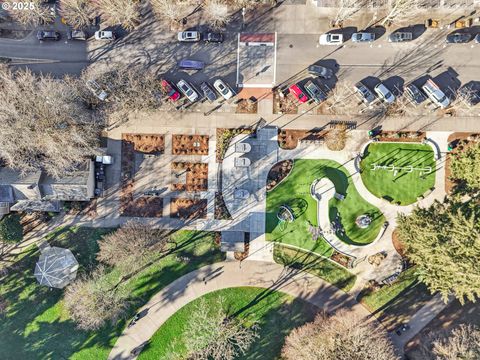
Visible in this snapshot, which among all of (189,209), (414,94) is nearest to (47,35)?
(189,209)

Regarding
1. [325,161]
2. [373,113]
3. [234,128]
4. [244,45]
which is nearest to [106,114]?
[234,128]

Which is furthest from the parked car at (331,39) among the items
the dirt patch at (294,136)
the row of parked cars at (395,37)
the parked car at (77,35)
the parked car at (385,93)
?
the parked car at (77,35)

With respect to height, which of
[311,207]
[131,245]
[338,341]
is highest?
[311,207]

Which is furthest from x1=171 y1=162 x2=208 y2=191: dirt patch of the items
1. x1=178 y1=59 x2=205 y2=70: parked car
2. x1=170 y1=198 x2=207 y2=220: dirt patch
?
x1=178 y1=59 x2=205 y2=70: parked car

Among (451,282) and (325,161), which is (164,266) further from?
(451,282)

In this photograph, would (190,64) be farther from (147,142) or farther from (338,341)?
(338,341)

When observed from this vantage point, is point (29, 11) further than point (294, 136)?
No

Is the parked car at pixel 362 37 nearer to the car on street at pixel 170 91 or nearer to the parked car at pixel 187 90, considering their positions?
the parked car at pixel 187 90

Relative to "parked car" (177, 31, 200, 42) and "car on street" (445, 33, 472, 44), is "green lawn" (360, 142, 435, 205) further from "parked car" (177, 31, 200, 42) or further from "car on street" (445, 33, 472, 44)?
"parked car" (177, 31, 200, 42)
